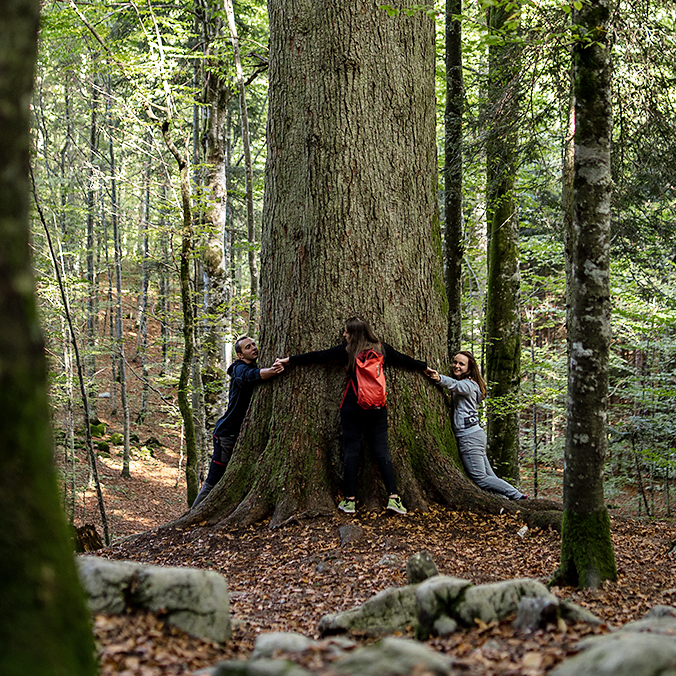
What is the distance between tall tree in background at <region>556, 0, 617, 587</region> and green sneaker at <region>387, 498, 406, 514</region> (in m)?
1.72

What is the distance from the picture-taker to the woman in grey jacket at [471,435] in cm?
622

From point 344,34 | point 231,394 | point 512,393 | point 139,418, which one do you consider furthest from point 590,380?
point 139,418

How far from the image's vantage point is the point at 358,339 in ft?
19.0

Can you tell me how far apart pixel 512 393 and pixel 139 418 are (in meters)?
17.2

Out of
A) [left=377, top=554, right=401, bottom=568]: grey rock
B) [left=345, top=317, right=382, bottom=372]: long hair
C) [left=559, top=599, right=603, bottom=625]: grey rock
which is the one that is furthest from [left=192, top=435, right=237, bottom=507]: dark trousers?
[left=559, top=599, right=603, bottom=625]: grey rock

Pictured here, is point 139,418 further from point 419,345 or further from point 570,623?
point 570,623

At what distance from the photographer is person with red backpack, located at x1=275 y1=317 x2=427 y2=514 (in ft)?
18.6

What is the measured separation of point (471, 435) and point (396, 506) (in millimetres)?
1282

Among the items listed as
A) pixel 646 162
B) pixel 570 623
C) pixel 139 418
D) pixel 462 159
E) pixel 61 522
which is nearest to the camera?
pixel 61 522

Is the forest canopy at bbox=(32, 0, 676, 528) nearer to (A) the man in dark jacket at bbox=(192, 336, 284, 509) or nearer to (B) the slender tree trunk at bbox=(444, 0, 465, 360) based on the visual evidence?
(B) the slender tree trunk at bbox=(444, 0, 465, 360)

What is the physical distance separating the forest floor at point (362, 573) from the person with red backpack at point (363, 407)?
315mm

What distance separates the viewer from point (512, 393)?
979cm

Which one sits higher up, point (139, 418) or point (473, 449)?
point (473, 449)

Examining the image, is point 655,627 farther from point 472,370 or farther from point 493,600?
point 472,370
